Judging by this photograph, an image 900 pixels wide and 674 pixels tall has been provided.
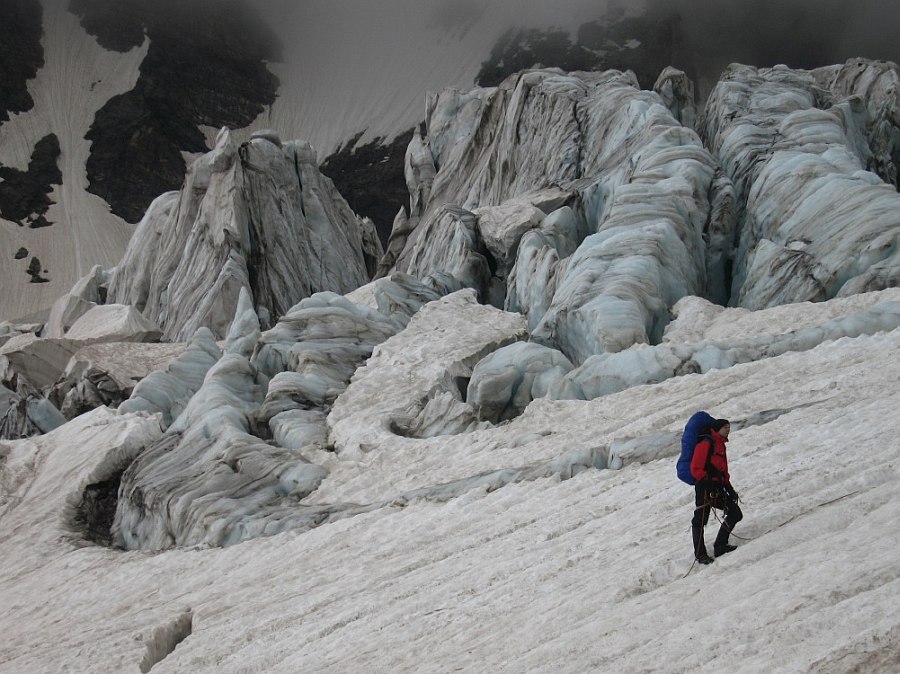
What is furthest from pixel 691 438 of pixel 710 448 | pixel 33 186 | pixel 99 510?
pixel 33 186

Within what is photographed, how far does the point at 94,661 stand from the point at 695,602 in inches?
341

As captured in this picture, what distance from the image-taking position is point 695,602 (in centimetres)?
843

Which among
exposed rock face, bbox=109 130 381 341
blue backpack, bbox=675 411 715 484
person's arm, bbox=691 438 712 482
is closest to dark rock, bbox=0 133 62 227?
exposed rock face, bbox=109 130 381 341

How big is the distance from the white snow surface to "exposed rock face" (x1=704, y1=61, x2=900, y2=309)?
3581mm

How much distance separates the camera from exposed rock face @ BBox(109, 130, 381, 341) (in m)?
44.6

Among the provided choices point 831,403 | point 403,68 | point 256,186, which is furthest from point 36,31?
point 831,403

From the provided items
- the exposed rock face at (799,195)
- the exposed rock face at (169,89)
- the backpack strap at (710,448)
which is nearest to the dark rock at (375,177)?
the exposed rock face at (169,89)

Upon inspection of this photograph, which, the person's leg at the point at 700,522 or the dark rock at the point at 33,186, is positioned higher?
the dark rock at the point at 33,186

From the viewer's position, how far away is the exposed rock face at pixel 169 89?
102m

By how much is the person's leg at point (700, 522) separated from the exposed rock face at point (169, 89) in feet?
309

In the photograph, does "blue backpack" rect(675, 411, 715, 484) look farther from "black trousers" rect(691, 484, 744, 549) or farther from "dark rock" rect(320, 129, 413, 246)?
"dark rock" rect(320, 129, 413, 246)

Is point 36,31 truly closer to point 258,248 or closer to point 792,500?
point 258,248

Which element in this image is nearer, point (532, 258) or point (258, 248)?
point (532, 258)

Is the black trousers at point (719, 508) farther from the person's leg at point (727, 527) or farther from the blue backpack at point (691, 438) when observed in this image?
the blue backpack at point (691, 438)
